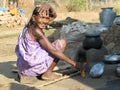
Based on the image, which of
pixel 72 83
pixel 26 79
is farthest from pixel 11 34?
pixel 72 83

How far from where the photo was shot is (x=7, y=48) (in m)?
9.95

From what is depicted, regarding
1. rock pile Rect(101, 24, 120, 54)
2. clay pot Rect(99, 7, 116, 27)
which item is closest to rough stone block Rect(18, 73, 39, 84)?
rock pile Rect(101, 24, 120, 54)

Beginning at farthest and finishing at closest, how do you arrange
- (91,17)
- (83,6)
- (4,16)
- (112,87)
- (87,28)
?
(83,6) < (91,17) < (4,16) < (87,28) < (112,87)

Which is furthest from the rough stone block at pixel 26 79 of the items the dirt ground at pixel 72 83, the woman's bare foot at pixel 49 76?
the woman's bare foot at pixel 49 76

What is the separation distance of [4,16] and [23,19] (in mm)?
985

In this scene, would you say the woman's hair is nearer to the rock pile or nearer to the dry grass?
the rock pile

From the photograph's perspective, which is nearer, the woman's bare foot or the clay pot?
the woman's bare foot

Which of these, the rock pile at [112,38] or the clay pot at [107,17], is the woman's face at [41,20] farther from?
Result: the clay pot at [107,17]

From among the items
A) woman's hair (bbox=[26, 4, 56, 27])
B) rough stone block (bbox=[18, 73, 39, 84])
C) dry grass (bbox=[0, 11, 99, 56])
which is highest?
woman's hair (bbox=[26, 4, 56, 27])

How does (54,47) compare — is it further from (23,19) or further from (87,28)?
(23,19)

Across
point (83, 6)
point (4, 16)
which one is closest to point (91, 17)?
point (83, 6)

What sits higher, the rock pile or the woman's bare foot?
the rock pile

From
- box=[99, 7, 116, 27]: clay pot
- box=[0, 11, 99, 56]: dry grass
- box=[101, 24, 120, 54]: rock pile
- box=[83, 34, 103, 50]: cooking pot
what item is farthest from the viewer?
box=[0, 11, 99, 56]: dry grass

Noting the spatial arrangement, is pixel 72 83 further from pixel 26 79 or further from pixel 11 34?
pixel 11 34
